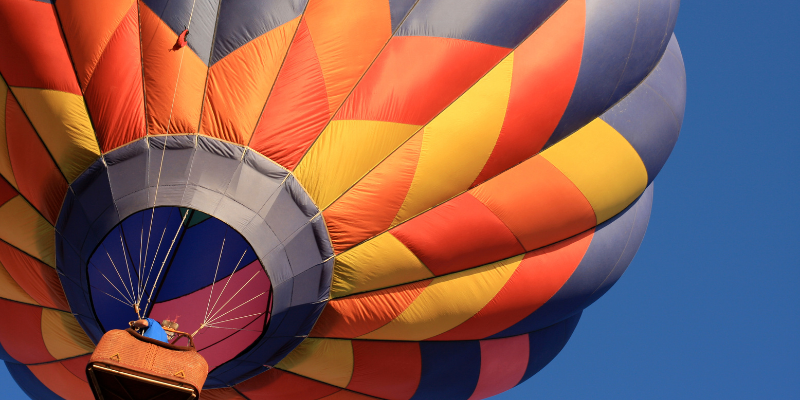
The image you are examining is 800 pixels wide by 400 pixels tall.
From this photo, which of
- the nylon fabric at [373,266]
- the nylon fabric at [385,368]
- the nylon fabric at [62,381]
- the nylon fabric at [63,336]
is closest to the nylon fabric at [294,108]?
the nylon fabric at [373,266]

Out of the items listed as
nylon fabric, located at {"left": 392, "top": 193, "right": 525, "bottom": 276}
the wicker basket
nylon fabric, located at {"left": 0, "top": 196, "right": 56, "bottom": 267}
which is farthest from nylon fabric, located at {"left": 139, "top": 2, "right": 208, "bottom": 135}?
nylon fabric, located at {"left": 392, "top": 193, "right": 525, "bottom": 276}

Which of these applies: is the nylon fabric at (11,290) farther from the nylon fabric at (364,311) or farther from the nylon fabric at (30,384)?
the nylon fabric at (364,311)

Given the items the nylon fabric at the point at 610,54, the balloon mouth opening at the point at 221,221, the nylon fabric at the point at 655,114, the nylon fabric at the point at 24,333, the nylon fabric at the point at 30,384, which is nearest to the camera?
the balloon mouth opening at the point at 221,221

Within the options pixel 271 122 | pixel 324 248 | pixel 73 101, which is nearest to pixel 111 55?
pixel 73 101

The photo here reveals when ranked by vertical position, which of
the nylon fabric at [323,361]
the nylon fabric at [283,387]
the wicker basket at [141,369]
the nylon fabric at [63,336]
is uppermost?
the nylon fabric at [63,336]

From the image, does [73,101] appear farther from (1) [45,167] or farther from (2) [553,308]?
(2) [553,308]

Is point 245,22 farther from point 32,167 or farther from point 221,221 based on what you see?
point 32,167
